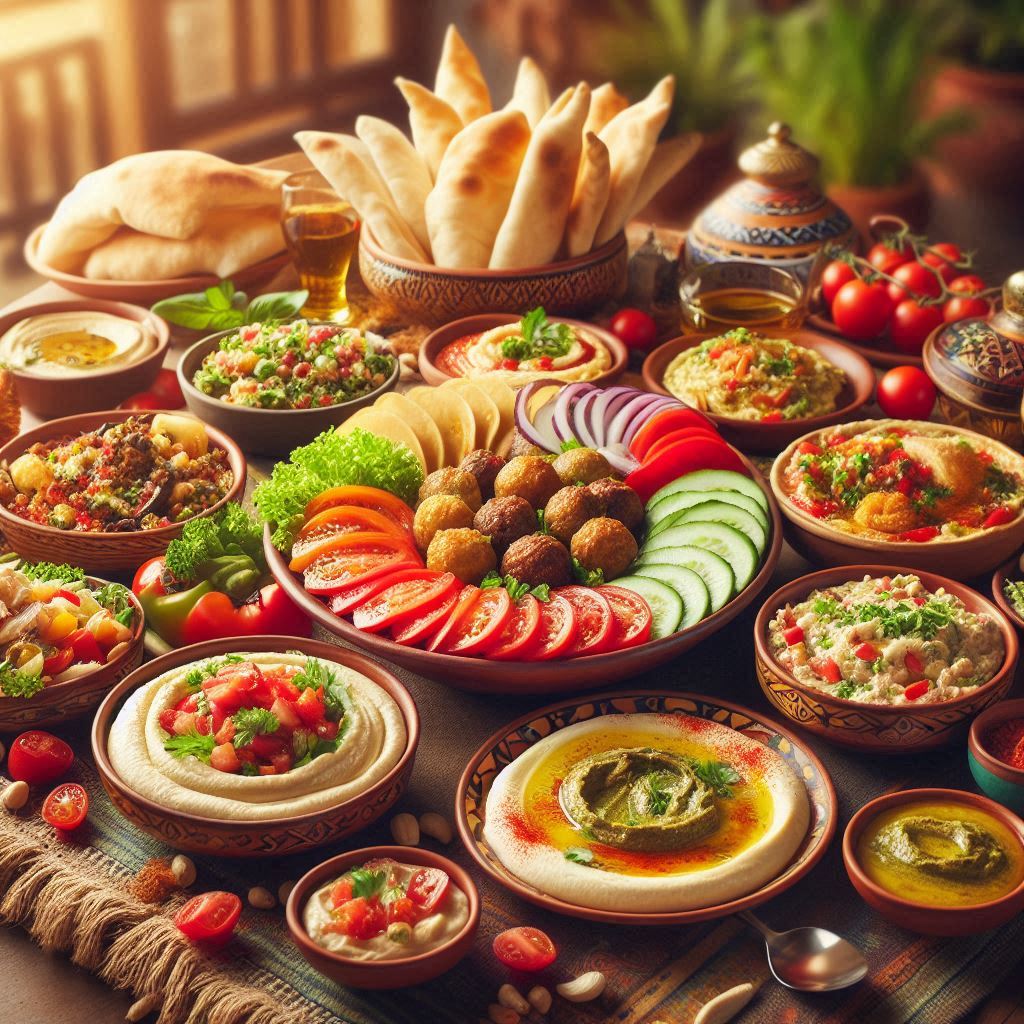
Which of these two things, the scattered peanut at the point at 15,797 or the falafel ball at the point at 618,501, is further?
the falafel ball at the point at 618,501

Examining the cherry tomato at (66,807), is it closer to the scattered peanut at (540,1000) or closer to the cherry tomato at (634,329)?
the scattered peanut at (540,1000)

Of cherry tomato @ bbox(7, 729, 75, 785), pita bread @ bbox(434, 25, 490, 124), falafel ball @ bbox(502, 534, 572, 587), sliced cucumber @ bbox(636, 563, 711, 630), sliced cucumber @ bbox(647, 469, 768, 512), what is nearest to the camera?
cherry tomato @ bbox(7, 729, 75, 785)

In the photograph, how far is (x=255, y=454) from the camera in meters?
5.29

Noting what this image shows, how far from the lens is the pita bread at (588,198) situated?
5.81 metres

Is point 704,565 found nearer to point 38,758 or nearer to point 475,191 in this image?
point 38,758

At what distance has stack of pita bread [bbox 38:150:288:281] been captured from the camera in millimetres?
5934

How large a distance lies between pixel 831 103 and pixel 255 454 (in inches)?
271

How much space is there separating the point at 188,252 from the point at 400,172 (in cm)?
103

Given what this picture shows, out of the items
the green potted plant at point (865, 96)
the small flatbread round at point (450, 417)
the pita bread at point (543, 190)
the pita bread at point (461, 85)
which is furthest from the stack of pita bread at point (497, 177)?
the green potted plant at point (865, 96)

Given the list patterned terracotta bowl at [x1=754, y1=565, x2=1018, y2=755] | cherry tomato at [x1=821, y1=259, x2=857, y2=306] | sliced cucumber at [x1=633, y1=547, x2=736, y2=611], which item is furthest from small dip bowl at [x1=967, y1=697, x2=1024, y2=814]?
cherry tomato at [x1=821, y1=259, x2=857, y2=306]

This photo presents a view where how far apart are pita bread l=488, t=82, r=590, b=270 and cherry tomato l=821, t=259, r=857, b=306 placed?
4.05 feet

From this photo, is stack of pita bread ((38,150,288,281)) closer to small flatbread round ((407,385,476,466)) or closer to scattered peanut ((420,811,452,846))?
small flatbread round ((407,385,476,466))

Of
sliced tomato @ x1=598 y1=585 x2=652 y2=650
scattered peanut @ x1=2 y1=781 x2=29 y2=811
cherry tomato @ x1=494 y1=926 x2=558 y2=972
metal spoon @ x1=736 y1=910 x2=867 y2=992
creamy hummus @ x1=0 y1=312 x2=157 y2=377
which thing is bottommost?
scattered peanut @ x1=2 y1=781 x2=29 y2=811

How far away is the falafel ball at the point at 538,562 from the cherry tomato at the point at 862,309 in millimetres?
2443
